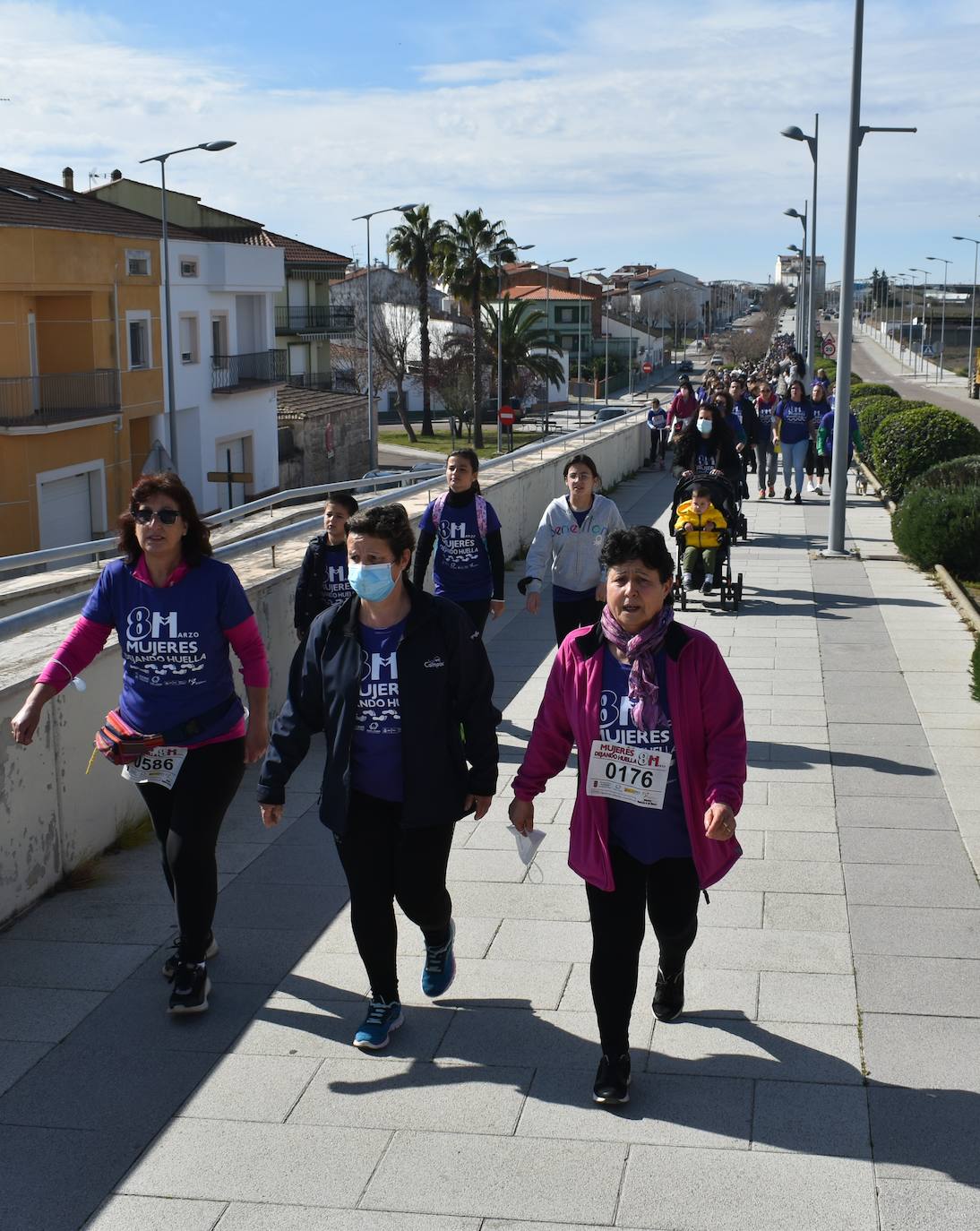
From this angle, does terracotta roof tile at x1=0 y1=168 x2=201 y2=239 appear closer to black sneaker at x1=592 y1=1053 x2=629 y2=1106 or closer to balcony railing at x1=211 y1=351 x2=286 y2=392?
balcony railing at x1=211 y1=351 x2=286 y2=392

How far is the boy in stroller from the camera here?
518 inches

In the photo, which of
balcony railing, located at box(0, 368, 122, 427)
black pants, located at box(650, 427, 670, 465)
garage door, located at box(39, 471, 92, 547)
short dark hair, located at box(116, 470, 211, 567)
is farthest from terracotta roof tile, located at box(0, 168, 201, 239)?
short dark hair, located at box(116, 470, 211, 567)

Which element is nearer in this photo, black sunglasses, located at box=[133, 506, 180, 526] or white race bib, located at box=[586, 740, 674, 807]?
white race bib, located at box=[586, 740, 674, 807]

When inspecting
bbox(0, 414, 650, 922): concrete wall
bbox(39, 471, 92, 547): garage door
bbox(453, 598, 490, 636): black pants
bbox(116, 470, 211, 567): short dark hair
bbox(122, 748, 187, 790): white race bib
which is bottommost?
bbox(39, 471, 92, 547): garage door

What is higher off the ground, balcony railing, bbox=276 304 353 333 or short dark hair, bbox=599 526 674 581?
balcony railing, bbox=276 304 353 333

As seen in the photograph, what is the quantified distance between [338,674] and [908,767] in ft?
14.5

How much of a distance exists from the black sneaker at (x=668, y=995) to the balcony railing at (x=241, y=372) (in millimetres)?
42982

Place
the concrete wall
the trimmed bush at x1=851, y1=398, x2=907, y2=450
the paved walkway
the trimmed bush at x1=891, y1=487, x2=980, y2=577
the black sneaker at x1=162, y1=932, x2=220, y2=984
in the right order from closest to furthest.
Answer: the paved walkway → the black sneaker at x1=162, y1=932, x2=220, y2=984 → the concrete wall → the trimmed bush at x1=891, y1=487, x2=980, y2=577 → the trimmed bush at x1=851, y1=398, x2=907, y2=450

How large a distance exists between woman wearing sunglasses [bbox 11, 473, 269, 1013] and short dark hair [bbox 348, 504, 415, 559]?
0.64m

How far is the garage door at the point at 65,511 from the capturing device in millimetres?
34375

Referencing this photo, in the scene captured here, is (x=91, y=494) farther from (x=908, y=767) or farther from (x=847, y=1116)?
(x=847, y=1116)

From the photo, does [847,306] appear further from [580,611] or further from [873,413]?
[873,413]

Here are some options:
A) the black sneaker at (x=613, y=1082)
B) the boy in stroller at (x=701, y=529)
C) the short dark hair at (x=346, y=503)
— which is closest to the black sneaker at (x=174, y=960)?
the black sneaker at (x=613, y=1082)

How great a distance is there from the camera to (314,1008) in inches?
204
